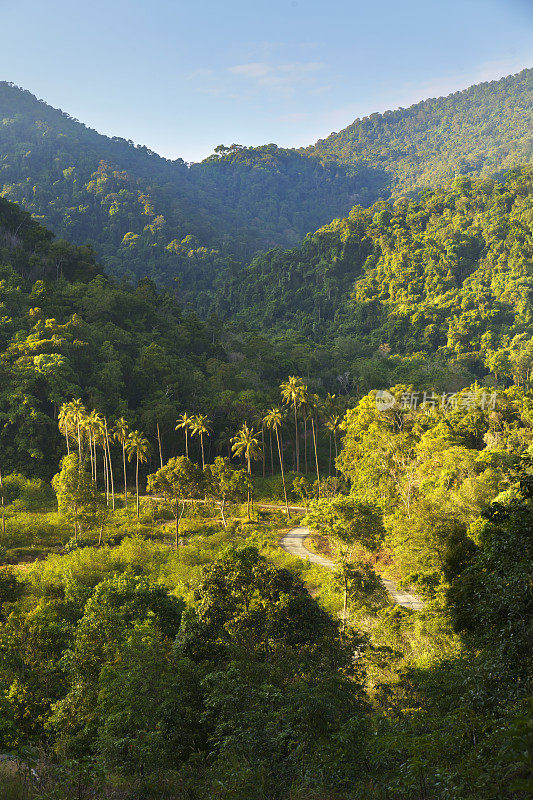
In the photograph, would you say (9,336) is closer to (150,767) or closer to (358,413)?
(358,413)

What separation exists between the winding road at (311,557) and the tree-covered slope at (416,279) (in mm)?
63130

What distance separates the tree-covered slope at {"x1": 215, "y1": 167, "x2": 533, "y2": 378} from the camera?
103500 millimetres

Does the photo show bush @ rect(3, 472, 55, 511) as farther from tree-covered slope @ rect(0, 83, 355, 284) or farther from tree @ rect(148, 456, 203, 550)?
tree-covered slope @ rect(0, 83, 355, 284)

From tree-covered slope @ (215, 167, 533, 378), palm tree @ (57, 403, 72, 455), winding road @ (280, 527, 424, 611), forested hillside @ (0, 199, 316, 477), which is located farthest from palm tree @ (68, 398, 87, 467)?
tree-covered slope @ (215, 167, 533, 378)

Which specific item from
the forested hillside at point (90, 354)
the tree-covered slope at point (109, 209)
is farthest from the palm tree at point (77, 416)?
the tree-covered slope at point (109, 209)

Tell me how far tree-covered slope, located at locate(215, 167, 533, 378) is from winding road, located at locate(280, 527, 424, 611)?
207 ft

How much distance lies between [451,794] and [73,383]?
56.3 metres

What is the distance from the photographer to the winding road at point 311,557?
28.6 meters

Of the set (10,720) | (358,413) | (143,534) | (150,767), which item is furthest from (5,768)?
(358,413)

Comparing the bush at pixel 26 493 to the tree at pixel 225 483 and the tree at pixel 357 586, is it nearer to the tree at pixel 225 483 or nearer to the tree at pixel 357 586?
the tree at pixel 225 483

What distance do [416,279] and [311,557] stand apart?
98664 mm

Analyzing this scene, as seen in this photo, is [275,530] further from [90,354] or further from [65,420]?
[90,354]

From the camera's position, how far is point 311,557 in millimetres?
37906

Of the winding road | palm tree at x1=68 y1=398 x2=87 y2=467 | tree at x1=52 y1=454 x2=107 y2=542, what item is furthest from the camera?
palm tree at x1=68 y1=398 x2=87 y2=467
